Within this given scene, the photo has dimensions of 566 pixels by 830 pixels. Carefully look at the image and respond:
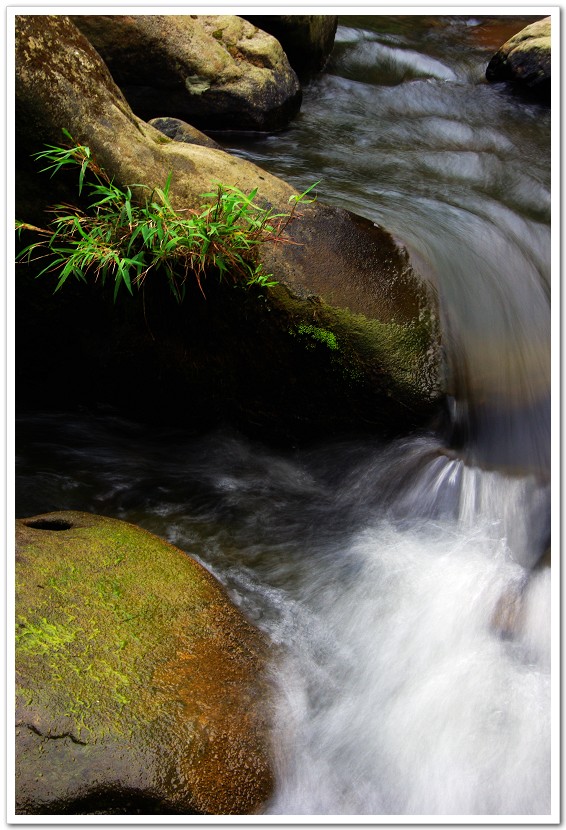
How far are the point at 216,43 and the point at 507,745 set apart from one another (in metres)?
5.85

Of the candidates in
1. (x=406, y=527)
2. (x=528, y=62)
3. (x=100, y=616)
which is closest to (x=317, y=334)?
(x=406, y=527)

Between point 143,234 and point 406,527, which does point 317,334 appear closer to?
point 143,234

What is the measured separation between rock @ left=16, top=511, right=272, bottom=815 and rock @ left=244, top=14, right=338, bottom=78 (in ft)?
19.2

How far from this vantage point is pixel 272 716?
114 inches

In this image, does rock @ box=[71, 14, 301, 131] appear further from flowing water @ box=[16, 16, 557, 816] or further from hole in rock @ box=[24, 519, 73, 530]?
hole in rock @ box=[24, 519, 73, 530]

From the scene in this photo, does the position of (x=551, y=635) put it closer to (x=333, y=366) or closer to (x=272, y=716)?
(x=272, y=716)

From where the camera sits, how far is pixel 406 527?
3971mm

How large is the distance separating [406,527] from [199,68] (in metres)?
4.42

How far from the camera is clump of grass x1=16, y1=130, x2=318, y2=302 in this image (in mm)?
3770

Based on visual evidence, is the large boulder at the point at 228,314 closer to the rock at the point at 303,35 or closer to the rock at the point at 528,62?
the rock at the point at 303,35

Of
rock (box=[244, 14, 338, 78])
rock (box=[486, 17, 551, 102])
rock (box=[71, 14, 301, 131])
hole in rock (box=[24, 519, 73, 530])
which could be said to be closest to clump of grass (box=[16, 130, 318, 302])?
hole in rock (box=[24, 519, 73, 530])

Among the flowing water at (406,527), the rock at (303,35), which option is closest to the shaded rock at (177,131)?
the flowing water at (406,527)

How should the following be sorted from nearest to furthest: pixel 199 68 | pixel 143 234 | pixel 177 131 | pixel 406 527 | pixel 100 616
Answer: pixel 100 616 → pixel 143 234 → pixel 406 527 → pixel 177 131 → pixel 199 68

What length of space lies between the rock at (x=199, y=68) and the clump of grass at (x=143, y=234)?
2.47 metres
